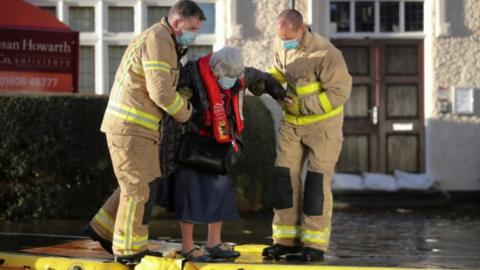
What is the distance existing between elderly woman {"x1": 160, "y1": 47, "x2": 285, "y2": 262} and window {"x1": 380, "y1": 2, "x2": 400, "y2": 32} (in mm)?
8379

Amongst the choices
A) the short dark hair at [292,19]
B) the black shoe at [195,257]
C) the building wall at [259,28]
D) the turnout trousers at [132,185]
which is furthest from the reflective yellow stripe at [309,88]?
the building wall at [259,28]

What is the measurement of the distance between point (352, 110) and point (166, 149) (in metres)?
8.57

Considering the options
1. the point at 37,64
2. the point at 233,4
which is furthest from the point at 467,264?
the point at 233,4

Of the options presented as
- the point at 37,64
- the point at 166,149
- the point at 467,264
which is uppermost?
the point at 37,64

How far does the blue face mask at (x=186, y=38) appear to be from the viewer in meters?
6.41

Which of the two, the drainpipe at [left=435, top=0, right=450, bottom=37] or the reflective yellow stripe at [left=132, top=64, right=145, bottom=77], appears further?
the drainpipe at [left=435, top=0, right=450, bottom=37]

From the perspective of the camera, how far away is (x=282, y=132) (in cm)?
699

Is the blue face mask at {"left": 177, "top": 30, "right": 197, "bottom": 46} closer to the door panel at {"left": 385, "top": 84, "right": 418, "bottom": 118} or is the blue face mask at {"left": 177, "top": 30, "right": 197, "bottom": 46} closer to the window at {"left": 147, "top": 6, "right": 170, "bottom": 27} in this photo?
the window at {"left": 147, "top": 6, "right": 170, "bottom": 27}

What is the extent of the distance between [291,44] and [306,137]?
679mm

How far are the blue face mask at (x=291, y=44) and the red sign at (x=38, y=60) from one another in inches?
235

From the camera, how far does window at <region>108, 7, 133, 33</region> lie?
1457cm

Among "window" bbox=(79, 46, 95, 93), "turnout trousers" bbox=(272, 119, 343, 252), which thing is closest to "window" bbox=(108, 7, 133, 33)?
"window" bbox=(79, 46, 95, 93)

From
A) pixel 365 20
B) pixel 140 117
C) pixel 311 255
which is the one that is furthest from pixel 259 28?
pixel 140 117

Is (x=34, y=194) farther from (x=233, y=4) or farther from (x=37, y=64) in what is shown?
(x=233, y=4)
